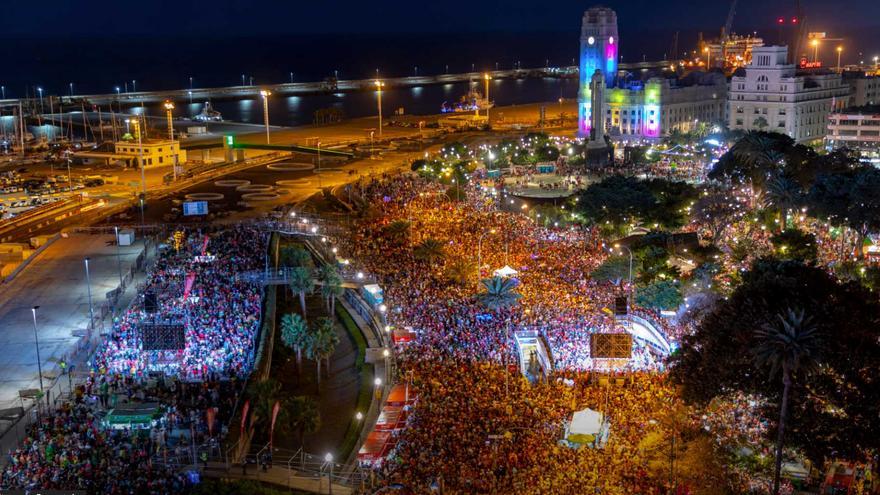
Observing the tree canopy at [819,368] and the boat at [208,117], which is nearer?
the tree canopy at [819,368]

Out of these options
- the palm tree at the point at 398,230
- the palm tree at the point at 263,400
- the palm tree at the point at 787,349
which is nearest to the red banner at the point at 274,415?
the palm tree at the point at 263,400

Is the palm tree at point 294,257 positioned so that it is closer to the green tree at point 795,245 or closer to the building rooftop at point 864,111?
the green tree at point 795,245

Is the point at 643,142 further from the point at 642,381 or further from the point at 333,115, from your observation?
the point at 642,381

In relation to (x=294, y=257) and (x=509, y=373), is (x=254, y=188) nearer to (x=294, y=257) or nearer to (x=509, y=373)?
(x=294, y=257)

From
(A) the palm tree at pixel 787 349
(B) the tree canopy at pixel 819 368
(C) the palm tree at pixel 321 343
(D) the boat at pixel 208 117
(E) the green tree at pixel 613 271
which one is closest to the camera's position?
(A) the palm tree at pixel 787 349

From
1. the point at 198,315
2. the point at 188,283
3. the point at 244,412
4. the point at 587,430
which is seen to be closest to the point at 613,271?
the point at 587,430

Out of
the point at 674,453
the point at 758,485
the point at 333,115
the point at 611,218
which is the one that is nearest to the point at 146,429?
the point at 674,453

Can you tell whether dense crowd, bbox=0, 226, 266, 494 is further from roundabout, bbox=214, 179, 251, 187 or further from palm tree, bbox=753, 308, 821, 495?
roundabout, bbox=214, 179, 251, 187
